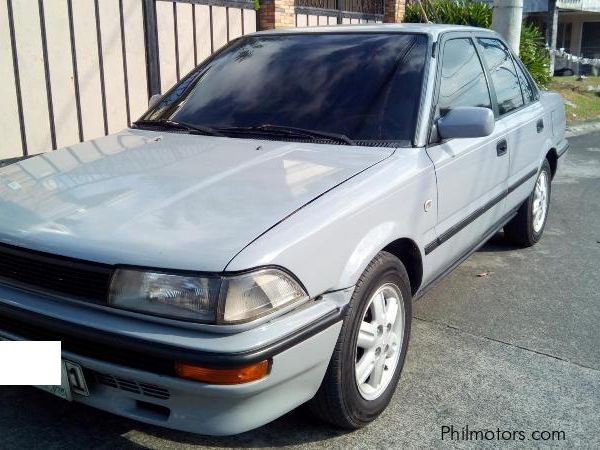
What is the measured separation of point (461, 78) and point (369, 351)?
190cm

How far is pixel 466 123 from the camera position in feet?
10.2

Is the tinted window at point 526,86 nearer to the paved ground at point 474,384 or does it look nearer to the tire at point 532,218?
the tire at point 532,218

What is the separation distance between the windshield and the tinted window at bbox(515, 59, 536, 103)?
169 centimetres

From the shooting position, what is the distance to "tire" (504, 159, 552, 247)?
5.05m

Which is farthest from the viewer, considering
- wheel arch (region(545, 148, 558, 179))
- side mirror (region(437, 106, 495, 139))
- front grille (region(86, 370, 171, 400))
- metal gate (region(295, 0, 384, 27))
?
metal gate (region(295, 0, 384, 27))

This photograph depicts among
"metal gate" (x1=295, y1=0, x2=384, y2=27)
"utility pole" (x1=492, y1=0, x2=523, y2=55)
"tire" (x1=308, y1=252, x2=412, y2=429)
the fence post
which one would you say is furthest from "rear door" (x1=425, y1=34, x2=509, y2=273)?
"metal gate" (x1=295, y1=0, x2=384, y2=27)

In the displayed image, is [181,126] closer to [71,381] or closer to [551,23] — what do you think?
[71,381]

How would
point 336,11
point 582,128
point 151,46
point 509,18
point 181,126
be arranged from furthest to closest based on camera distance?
point 582,128
point 336,11
point 509,18
point 151,46
point 181,126

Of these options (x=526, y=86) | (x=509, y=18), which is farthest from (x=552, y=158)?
(x=509, y=18)

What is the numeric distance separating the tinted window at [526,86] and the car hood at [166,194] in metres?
Result: 2.39

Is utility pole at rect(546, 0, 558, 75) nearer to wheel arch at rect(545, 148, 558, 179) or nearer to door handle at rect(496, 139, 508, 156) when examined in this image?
wheel arch at rect(545, 148, 558, 179)

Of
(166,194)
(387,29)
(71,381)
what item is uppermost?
(387,29)

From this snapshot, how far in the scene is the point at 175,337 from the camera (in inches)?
81.0

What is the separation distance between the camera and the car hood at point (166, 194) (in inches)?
85.0
